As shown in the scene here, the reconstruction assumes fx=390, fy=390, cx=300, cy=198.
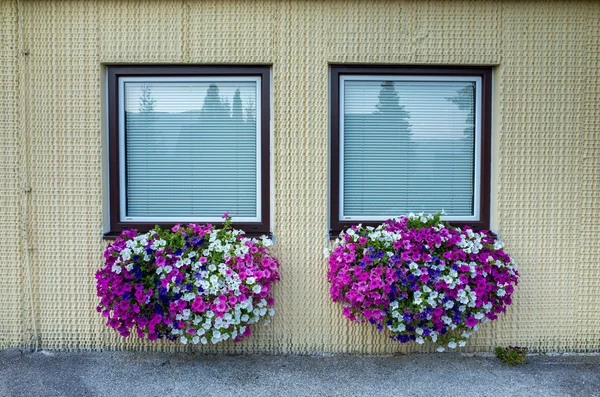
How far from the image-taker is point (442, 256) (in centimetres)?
→ 267

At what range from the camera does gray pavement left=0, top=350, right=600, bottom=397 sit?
2498 mm

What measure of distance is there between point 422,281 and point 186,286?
156 centimetres

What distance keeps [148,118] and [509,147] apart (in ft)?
9.20

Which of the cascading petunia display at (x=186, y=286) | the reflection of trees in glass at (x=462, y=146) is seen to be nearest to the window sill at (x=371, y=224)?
the reflection of trees in glass at (x=462, y=146)

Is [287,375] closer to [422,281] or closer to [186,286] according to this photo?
[186,286]

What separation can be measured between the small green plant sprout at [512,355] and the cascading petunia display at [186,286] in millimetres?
1773

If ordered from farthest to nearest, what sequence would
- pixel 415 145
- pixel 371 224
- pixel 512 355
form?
pixel 415 145, pixel 371 224, pixel 512 355

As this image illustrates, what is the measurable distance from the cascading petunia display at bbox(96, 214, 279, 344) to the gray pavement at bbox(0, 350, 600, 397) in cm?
27

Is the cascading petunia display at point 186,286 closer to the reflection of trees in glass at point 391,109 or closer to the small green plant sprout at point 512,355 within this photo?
the reflection of trees in glass at point 391,109

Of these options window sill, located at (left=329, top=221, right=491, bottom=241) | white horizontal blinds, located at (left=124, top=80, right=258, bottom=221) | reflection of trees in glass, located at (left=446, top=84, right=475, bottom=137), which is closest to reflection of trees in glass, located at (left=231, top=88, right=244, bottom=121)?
white horizontal blinds, located at (left=124, top=80, right=258, bottom=221)

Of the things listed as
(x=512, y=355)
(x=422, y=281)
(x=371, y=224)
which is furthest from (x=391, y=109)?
(x=512, y=355)

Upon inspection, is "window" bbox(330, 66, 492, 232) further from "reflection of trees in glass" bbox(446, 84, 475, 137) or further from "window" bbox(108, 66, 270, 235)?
"window" bbox(108, 66, 270, 235)

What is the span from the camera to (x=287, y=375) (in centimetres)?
268

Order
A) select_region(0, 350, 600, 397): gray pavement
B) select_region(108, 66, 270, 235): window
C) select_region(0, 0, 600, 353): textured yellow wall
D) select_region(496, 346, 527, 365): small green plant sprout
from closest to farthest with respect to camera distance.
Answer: select_region(0, 350, 600, 397): gray pavement, select_region(496, 346, 527, 365): small green plant sprout, select_region(0, 0, 600, 353): textured yellow wall, select_region(108, 66, 270, 235): window
